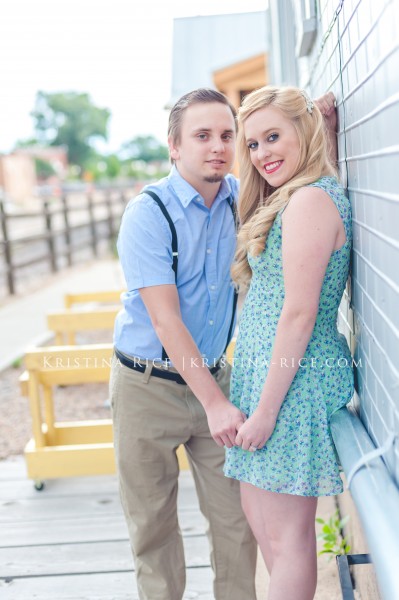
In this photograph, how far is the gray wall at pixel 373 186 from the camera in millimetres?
1540

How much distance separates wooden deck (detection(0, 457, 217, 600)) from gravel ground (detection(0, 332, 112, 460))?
0.84m

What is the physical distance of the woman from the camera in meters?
1.95

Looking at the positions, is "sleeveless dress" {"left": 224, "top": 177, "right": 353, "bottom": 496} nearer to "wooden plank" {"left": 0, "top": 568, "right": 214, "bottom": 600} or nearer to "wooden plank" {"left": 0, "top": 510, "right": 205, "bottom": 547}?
"wooden plank" {"left": 0, "top": 568, "right": 214, "bottom": 600}

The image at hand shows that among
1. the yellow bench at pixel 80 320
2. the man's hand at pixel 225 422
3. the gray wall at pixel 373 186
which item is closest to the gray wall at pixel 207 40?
the yellow bench at pixel 80 320

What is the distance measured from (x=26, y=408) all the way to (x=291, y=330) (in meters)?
4.55

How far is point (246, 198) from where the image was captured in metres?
2.24

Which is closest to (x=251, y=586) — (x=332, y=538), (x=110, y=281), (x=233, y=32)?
(x=332, y=538)

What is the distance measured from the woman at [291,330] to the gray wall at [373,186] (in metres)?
0.08

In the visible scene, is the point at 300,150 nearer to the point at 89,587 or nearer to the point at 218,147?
the point at 218,147

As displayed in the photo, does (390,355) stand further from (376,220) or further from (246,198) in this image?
(246,198)

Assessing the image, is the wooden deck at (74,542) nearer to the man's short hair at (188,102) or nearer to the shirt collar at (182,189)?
the shirt collar at (182,189)

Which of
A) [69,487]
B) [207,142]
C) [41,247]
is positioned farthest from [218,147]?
[41,247]

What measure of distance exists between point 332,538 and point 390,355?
1.91 m

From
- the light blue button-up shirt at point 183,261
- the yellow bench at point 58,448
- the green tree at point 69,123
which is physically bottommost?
the yellow bench at point 58,448
